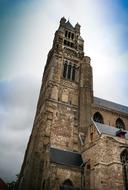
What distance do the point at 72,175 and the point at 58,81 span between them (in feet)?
52.0

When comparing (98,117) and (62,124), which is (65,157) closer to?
(62,124)

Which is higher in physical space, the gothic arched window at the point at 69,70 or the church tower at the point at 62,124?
the gothic arched window at the point at 69,70

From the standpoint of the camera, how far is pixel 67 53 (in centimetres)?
3900

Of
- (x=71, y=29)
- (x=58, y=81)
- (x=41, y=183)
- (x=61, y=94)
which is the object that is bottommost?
(x=41, y=183)

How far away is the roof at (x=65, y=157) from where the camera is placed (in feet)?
75.6

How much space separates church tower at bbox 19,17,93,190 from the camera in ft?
73.1

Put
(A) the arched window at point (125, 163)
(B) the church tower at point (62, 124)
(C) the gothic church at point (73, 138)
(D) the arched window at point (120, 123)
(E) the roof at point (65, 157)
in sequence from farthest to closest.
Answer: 1. (D) the arched window at point (120, 123)
2. (E) the roof at point (65, 157)
3. (B) the church tower at point (62, 124)
4. (C) the gothic church at point (73, 138)
5. (A) the arched window at point (125, 163)

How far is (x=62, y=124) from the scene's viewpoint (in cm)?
2895

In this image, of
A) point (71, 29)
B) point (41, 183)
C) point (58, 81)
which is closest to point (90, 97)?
point (58, 81)

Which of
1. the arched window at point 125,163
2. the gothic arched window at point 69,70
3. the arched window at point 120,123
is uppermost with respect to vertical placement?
the gothic arched window at point 69,70

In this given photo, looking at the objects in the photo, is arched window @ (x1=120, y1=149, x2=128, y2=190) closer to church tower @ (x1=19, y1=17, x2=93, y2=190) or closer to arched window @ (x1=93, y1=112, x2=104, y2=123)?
church tower @ (x1=19, y1=17, x2=93, y2=190)

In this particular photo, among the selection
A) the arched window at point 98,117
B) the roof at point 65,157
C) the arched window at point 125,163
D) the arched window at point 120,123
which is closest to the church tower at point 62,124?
the roof at point 65,157

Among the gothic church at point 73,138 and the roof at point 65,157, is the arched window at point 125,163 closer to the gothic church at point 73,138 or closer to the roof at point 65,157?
the gothic church at point 73,138

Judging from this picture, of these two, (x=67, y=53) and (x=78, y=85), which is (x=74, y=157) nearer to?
(x=78, y=85)
